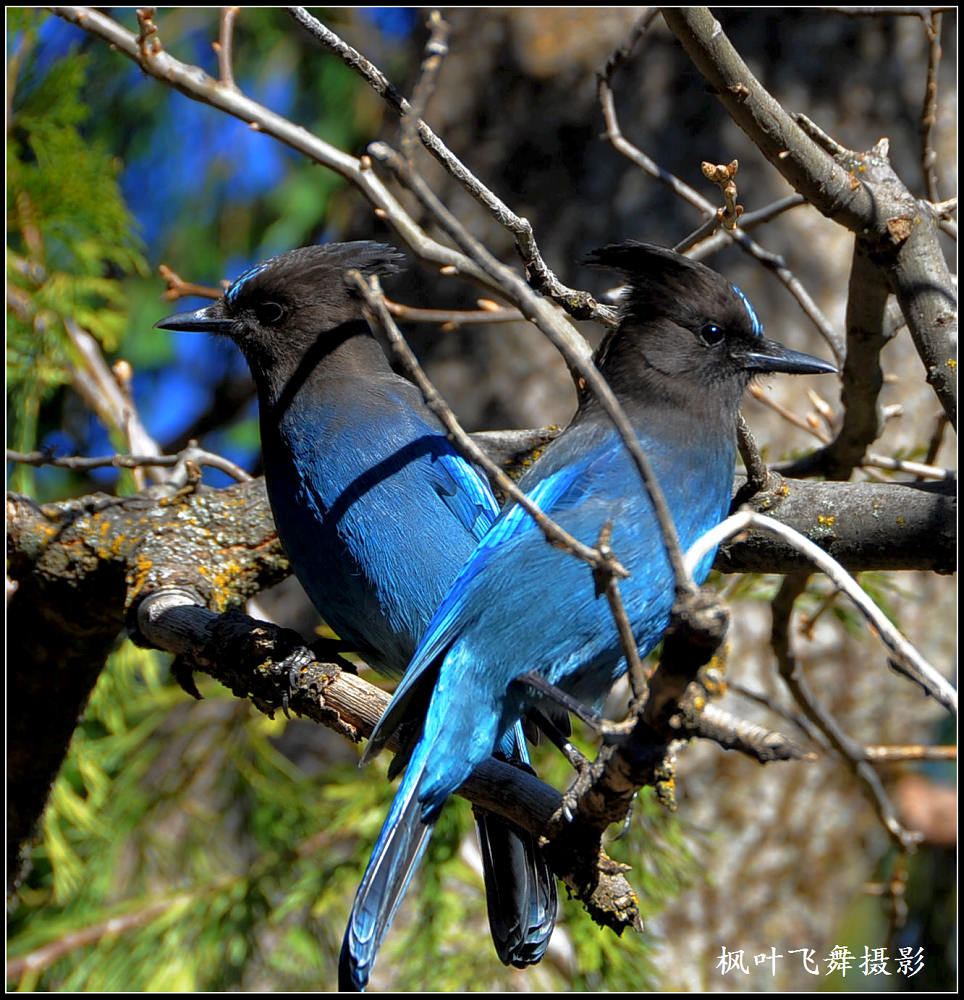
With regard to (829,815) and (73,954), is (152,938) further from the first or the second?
(829,815)

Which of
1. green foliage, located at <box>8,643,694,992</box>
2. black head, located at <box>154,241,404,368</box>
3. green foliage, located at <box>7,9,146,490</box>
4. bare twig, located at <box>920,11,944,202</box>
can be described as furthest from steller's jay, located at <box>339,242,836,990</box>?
green foliage, located at <box>7,9,146,490</box>

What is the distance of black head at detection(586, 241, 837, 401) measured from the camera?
229 cm

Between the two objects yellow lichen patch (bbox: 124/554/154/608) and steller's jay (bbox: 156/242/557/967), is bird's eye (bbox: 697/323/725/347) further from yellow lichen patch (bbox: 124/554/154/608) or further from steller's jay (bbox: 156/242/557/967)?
yellow lichen patch (bbox: 124/554/154/608)

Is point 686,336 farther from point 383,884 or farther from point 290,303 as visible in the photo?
point 383,884

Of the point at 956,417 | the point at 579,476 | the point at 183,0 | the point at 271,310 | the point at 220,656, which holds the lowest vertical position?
the point at 220,656

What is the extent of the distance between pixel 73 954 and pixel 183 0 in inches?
152

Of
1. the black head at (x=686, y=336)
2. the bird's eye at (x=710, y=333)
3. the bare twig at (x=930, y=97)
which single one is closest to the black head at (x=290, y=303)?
the black head at (x=686, y=336)

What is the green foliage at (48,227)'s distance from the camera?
3609 mm

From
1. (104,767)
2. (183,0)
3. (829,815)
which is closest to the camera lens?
(104,767)

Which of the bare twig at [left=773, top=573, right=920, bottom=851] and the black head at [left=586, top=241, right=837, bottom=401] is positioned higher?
the black head at [left=586, top=241, right=837, bottom=401]

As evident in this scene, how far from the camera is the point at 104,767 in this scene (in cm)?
388

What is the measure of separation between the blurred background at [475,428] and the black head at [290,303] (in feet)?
1.93

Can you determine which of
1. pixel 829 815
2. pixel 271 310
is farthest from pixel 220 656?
pixel 829 815

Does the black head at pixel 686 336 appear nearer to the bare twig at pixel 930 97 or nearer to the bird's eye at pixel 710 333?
the bird's eye at pixel 710 333
